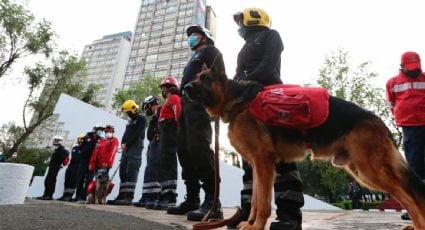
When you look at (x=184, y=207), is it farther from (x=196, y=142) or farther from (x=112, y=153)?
(x=112, y=153)

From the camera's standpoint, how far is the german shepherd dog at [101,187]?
24.5ft

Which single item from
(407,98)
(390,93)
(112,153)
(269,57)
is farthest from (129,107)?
(407,98)

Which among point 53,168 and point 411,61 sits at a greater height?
point 411,61

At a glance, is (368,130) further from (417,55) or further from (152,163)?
(152,163)

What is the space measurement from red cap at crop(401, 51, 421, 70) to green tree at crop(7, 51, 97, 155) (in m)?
25.2

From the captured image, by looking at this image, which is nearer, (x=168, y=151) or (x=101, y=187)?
(x=168, y=151)

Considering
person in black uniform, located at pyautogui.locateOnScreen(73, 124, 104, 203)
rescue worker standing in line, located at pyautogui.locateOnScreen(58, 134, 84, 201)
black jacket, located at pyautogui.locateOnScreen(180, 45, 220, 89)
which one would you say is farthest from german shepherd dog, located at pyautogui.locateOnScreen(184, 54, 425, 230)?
rescue worker standing in line, located at pyautogui.locateOnScreen(58, 134, 84, 201)

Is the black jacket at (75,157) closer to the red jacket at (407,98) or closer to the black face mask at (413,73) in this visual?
the red jacket at (407,98)

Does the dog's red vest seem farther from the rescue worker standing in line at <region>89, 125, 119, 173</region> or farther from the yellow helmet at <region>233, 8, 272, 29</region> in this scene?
the rescue worker standing in line at <region>89, 125, 119, 173</region>

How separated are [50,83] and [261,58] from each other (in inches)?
1027

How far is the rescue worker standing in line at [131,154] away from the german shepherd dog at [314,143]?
5088 millimetres

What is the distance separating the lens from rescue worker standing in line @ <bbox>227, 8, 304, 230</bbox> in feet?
8.62

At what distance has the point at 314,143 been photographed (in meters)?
2.48

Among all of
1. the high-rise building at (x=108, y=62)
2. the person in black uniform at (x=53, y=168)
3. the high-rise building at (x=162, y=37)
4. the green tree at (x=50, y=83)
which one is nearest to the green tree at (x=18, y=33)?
the green tree at (x=50, y=83)
